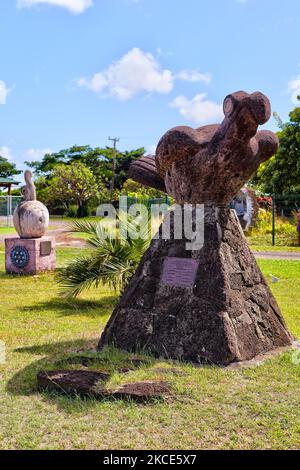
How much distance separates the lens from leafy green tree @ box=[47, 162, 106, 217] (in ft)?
145

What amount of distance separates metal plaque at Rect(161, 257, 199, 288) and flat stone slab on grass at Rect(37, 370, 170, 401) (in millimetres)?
1078

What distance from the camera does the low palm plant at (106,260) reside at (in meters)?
7.36

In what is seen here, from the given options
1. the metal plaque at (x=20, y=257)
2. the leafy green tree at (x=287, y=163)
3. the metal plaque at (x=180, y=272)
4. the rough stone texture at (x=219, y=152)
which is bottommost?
the metal plaque at (x=20, y=257)

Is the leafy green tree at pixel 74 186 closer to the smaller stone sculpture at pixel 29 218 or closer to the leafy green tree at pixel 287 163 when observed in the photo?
the leafy green tree at pixel 287 163

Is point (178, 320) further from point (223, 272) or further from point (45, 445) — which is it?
point (45, 445)

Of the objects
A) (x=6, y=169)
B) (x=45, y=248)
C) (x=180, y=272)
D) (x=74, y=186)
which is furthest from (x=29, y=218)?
(x=6, y=169)

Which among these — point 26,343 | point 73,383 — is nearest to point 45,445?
point 73,383

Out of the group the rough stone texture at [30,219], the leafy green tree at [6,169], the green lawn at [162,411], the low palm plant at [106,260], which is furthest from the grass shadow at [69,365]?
the leafy green tree at [6,169]

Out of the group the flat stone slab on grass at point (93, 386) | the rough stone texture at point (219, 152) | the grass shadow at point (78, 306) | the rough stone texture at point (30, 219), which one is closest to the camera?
the flat stone slab on grass at point (93, 386)

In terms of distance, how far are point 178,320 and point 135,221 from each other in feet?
10.3

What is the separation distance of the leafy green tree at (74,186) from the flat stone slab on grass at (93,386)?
1582 inches
